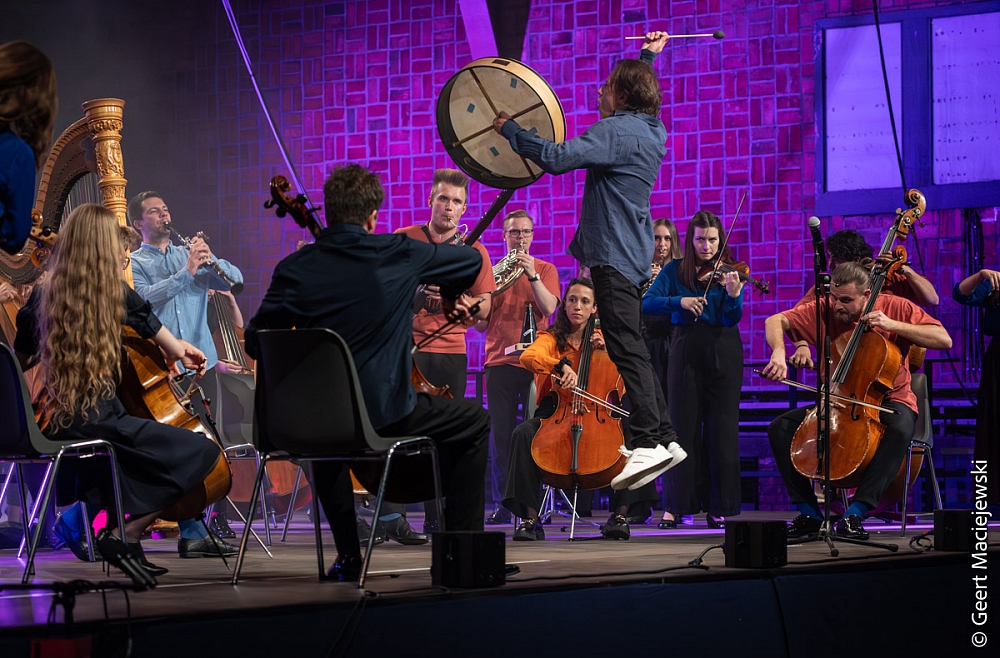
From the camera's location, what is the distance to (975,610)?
12.7 ft

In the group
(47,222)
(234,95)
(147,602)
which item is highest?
(234,95)

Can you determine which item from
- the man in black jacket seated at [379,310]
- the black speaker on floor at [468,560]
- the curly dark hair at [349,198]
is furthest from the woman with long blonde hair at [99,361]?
the black speaker on floor at [468,560]

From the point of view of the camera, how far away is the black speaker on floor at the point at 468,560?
9.31ft

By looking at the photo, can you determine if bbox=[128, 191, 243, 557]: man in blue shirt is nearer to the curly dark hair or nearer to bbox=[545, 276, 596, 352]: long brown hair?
bbox=[545, 276, 596, 352]: long brown hair

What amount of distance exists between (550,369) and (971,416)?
11.1 ft

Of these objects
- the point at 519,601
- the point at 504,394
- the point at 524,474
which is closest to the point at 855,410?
the point at 524,474

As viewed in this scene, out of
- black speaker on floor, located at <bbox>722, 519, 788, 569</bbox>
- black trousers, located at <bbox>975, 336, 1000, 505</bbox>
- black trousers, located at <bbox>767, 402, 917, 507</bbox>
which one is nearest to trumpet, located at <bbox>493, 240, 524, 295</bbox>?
black trousers, located at <bbox>767, 402, 917, 507</bbox>

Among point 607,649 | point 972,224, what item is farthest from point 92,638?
point 972,224

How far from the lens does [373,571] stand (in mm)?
3461

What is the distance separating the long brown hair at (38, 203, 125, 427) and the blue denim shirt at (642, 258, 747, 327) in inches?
105

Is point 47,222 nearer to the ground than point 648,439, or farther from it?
farther from it

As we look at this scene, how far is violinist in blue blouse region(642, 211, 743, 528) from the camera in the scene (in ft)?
18.2

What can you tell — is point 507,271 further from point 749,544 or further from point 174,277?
point 749,544

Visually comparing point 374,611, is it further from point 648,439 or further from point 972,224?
point 972,224
